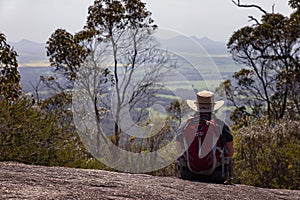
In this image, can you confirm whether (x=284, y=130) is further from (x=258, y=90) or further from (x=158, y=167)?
(x=258, y=90)

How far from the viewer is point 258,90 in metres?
23.0

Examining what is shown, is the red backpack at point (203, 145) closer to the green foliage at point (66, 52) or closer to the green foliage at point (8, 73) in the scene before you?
the green foliage at point (8, 73)

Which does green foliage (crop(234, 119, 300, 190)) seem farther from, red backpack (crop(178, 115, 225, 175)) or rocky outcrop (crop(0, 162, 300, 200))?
red backpack (crop(178, 115, 225, 175))

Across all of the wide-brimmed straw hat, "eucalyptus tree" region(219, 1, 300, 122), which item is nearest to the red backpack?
the wide-brimmed straw hat

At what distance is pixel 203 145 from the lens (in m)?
5.46

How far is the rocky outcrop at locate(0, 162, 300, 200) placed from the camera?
3.93 m

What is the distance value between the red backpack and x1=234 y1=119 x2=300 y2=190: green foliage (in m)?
2.07

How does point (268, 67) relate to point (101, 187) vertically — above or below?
above

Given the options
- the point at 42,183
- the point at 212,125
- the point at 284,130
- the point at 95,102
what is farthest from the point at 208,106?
the point at 95,102

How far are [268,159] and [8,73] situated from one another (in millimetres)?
3853

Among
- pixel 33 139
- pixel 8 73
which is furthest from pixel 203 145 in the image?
pixel 8 73

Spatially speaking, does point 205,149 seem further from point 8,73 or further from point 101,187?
point 8,73

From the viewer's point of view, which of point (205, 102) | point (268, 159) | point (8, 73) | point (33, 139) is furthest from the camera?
point (268, 159)

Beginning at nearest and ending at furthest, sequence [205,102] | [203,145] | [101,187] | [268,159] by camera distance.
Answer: [101,187], [203,145], [205,102], [268,159]
